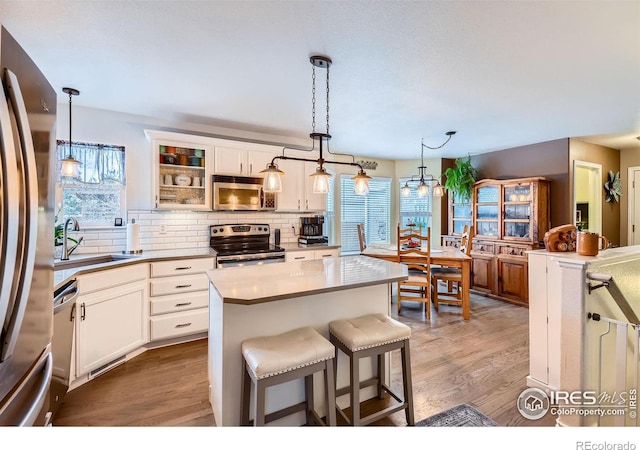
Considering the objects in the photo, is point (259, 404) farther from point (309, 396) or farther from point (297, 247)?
point (297, 247)

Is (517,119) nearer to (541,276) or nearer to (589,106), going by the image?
(589,106)

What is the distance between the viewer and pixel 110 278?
8.10 feet

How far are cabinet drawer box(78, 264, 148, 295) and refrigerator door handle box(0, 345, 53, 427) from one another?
129cm

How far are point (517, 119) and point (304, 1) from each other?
3.07 metres

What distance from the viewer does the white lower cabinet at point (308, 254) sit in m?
3.66

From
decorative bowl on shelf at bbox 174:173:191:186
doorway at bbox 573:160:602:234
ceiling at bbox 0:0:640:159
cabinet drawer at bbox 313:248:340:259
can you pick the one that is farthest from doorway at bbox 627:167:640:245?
decorative bowl on shelf at bbox 174:173:191:186

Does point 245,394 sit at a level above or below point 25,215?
below

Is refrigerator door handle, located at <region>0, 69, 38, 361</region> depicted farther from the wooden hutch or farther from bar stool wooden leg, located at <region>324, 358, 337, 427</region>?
the wooden hutch

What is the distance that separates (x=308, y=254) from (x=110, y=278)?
2.10m

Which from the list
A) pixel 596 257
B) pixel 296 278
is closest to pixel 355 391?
pixel 296 278

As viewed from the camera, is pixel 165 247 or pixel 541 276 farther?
pixel 165 247

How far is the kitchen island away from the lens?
166 centimetres

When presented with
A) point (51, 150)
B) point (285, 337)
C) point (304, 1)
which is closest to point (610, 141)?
point (304, 1)

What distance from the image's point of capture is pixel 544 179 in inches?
168
